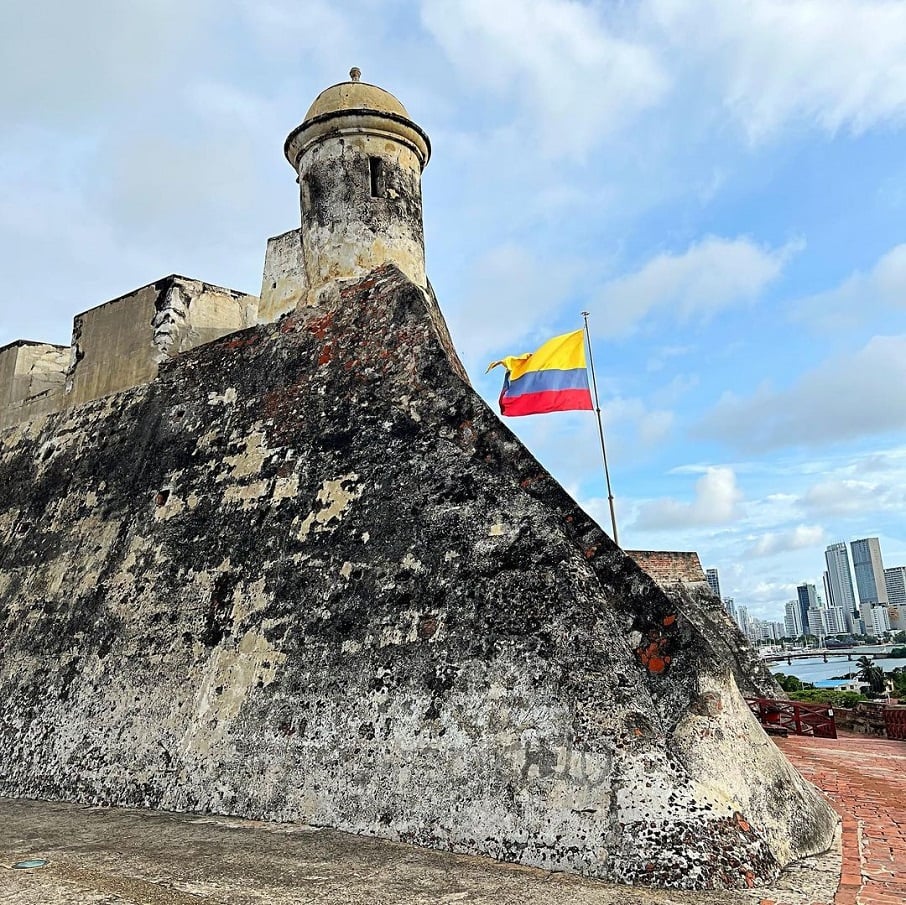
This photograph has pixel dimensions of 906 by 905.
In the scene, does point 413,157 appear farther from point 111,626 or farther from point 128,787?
point 128,787

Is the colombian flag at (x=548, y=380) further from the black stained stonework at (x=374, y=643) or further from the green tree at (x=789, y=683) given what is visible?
the green tree at (x=789, y=683)

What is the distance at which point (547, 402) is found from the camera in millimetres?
9578

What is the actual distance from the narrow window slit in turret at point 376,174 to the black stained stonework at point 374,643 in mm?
1061

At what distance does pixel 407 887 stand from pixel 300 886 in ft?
1.47

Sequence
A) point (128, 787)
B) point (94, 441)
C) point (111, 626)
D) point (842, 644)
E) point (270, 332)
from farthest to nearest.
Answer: point (842, 644) < point (94, 441) < point (270, 332) < point (111, 626) < point (128, 787)

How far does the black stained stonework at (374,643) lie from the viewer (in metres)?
3.68

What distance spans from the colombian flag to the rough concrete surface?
6314 millimetres

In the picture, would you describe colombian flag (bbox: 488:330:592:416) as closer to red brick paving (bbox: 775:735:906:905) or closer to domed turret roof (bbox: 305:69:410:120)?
domed turret roof (bbox: 305:69:410:120)

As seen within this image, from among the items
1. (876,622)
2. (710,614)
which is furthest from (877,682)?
(876,622)

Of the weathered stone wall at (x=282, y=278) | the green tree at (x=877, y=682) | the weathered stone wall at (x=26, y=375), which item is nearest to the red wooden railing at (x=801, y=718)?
the weathered stone wall at (x=282, y=278)

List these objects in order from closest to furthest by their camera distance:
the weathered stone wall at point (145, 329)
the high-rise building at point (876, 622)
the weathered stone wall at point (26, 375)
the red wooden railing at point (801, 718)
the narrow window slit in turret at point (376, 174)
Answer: the narrow window slit in turret at point (376, 174)
the weathered stone wall at point (145, 329)
the weathered stone wall at point (26, 375)
the red wooden railing at point (801, 718)
the high-rise building at point (876, 622)

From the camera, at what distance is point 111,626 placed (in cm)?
589

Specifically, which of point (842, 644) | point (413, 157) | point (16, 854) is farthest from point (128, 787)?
point (842, 644)

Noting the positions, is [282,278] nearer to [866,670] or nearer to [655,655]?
[655,655]
